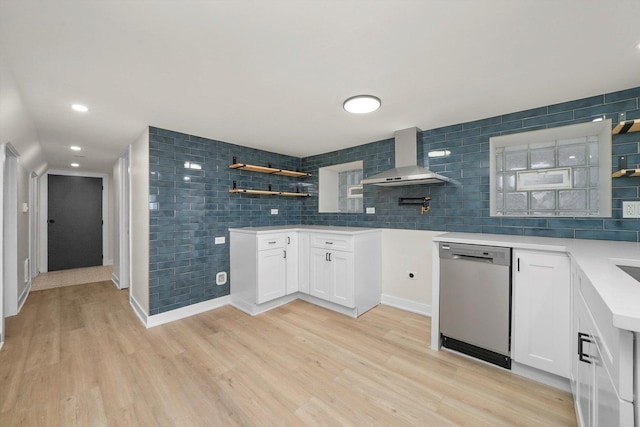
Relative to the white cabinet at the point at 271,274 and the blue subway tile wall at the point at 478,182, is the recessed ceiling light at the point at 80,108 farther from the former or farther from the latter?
the blue subway tile wall at the point at 478,182

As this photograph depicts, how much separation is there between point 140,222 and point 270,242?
1549 millimetres

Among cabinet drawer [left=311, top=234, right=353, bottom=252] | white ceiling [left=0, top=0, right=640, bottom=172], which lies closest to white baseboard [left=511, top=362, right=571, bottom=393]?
cabinet drawer [left=311, top=234, right=353, bottom=252]

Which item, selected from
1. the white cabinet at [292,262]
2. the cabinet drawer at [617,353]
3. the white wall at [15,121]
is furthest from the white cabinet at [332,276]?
the white wall at [15,121]

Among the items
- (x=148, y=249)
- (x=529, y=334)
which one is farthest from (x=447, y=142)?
(x=148, y=249)

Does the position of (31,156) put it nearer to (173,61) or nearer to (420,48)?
(173,61)

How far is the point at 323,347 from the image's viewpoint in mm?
2275

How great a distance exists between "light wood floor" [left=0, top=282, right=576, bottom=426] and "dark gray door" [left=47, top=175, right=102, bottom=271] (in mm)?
3230

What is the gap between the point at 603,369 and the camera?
85 centimetres

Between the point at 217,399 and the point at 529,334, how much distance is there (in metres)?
2.24

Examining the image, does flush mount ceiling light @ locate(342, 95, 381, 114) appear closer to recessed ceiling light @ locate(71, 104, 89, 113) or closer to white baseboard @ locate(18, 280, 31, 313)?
recessed ceiling light @ locate(71, 104, 89, 113)

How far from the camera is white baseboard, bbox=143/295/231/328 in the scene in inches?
107

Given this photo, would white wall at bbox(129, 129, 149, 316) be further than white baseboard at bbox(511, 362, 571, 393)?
Yes

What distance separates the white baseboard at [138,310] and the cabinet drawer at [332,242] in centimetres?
207

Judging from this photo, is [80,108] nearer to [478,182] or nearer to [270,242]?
[270,242]
